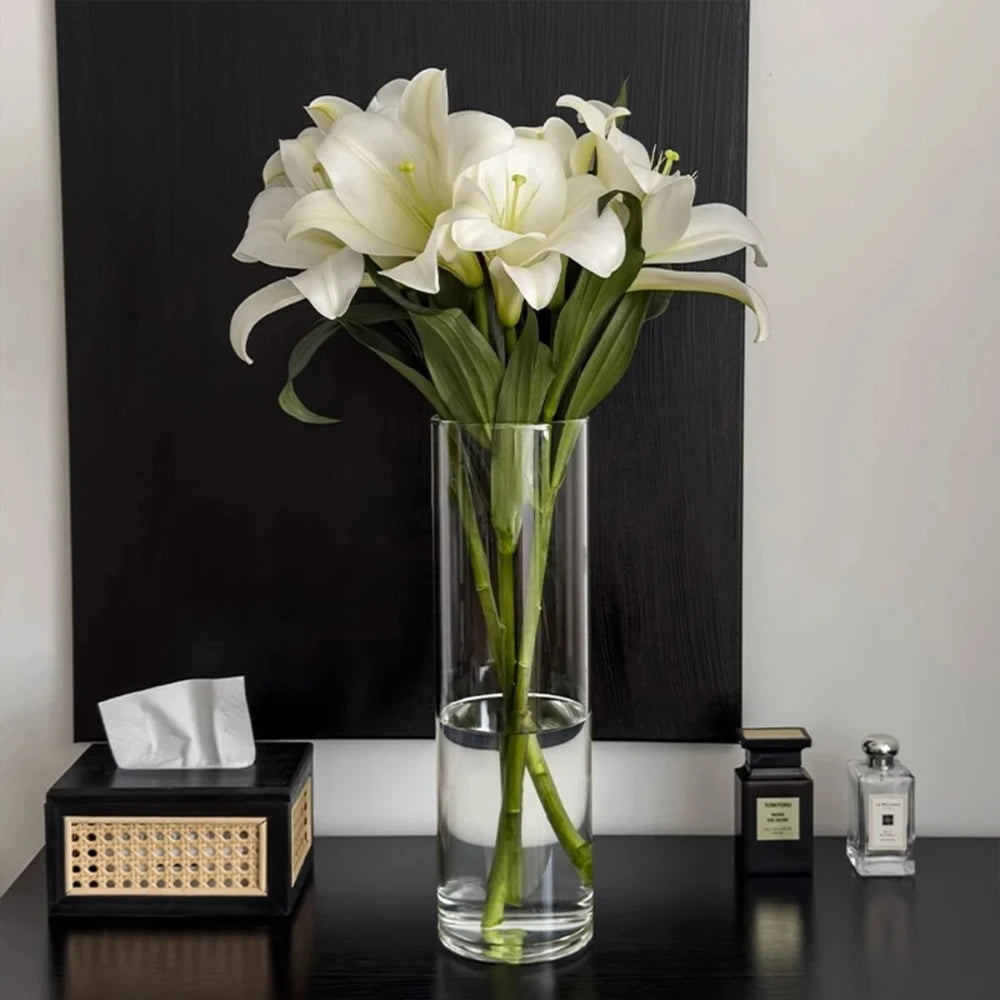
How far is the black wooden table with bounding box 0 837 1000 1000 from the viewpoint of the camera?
108 cm

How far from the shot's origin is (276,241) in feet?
3.56

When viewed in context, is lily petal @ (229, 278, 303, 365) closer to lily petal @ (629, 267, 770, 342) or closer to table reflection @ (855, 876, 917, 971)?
lily petal @ (629, 267, 770, 342)

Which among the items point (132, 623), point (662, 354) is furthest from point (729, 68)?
point (132, 623)

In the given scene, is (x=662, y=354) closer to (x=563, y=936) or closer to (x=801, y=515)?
(x=801, y=515)

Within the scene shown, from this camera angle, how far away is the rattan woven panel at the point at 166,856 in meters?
1.20

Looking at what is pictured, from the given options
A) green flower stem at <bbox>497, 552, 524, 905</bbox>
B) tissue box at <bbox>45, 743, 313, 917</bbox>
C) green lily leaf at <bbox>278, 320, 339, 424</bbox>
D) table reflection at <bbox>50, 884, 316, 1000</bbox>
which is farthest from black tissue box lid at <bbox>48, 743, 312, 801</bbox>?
green lily leaf at <bbox>278, 320, 339, 424</bbox>

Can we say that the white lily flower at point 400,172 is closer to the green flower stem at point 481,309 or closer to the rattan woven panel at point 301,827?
the green flower stem at point 481,309

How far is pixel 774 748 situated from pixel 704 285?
1.40 ft

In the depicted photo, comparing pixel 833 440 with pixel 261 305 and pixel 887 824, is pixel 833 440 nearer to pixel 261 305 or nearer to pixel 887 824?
pixel 887 824

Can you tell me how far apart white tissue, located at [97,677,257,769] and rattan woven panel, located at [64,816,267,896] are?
69 mm

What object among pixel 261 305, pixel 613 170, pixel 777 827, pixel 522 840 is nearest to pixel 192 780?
pixel 522 840

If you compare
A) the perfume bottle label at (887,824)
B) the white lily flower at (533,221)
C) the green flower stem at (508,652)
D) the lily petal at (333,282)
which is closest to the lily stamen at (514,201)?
the white lily flower at (533,221)

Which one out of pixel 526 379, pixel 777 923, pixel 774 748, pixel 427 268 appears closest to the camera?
pixel 427 268

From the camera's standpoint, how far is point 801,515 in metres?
1.38
